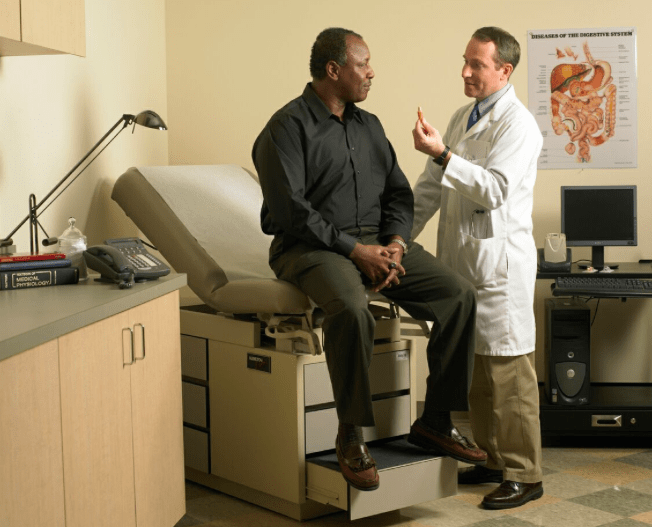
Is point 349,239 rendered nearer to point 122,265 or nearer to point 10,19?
point 122,265

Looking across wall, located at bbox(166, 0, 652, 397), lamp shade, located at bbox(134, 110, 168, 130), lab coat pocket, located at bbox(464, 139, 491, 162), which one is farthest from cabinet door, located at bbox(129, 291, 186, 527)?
wall, located at bbox(166, 0, 652, 397)

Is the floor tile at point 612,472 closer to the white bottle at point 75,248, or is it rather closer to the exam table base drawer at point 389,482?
the exam table base drawer at point 389,482

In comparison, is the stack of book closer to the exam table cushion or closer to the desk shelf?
the exam table cushion

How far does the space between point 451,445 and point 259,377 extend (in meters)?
0.65

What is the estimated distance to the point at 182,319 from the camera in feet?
10.6

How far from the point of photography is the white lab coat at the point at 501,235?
9.90 feet

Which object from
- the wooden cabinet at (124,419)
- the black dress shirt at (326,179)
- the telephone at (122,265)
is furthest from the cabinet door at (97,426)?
the black dress shirt at (326,179)

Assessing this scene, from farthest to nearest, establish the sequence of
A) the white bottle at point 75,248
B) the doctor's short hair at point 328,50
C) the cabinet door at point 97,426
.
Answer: the doctor's short hair at point 328,50, the white bottle at point 75,248, the cabinet door at point 97,426

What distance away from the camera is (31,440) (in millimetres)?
1718

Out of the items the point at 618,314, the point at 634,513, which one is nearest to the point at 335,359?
the point at 634,513

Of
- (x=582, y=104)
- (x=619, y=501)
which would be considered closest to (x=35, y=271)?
(x=619, y=501)

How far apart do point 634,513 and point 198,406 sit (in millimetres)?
1512

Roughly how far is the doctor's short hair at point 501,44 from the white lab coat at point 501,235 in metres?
0.11

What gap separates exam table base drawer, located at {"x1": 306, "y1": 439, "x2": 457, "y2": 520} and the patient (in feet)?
0.21
